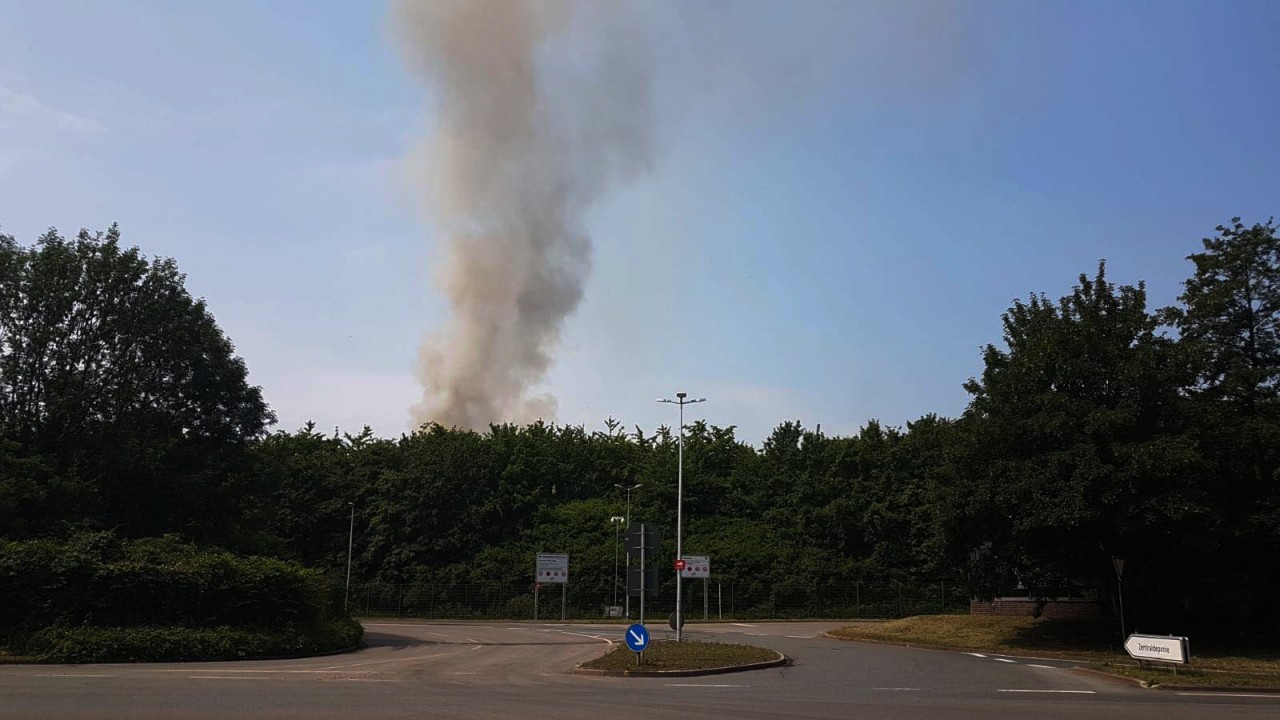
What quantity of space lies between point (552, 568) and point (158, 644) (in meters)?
38.6

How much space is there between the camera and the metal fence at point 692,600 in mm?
60844

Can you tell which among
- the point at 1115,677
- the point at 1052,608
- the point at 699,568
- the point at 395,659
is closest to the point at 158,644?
the point at 395,659

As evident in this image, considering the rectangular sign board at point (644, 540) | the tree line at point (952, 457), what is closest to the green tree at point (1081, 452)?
the tree line at point (952, 457)

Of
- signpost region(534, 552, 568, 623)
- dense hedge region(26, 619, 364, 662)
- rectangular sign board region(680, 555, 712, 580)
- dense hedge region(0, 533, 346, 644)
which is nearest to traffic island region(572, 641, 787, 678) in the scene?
dense hedge region(26, 619, 364, 662)

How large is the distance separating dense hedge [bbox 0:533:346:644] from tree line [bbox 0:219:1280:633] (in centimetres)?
703

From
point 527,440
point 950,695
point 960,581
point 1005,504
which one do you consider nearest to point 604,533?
point 527,440

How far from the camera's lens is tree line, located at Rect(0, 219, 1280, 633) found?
94.4 feet

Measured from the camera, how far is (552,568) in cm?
6194

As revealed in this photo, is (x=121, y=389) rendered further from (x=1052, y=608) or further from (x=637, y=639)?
(x=1052, y=608)

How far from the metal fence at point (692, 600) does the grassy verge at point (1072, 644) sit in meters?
21.3

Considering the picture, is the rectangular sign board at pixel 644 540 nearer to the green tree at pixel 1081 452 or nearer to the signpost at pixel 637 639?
the signpost at pixel 637 639

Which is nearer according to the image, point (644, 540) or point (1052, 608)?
point (644, 540)

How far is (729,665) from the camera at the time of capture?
2212cm

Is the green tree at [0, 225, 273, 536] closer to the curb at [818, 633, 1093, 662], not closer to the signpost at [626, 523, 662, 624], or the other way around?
the signpost at [626, 523, 662, 624]
